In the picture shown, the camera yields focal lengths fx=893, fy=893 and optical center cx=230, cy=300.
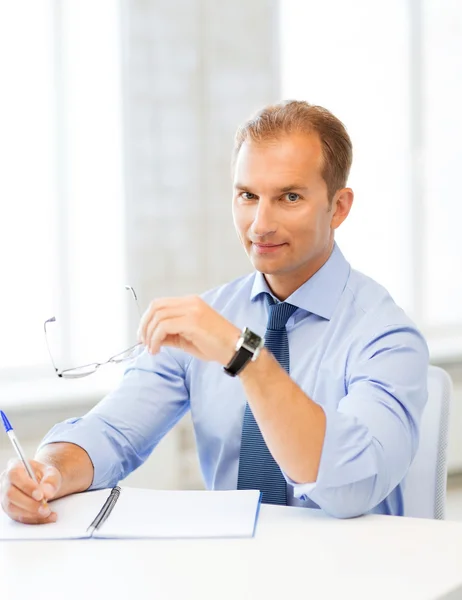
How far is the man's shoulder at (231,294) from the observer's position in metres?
1.98

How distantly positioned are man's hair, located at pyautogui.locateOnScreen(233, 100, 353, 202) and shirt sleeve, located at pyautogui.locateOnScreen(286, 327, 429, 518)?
370 millimetres

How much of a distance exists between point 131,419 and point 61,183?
146 centimetres

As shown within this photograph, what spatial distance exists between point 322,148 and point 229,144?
161 cm

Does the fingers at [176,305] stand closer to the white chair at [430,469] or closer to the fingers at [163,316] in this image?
the fingers at [163,316]

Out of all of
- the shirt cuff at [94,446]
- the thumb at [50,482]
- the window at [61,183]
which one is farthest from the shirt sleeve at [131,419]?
the window at [61,183]

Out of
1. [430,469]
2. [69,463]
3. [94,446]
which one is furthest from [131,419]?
[430,469]

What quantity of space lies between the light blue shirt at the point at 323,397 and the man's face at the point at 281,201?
88 mm

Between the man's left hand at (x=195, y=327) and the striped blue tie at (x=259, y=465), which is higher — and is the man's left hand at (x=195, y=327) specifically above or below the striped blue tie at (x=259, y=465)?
above

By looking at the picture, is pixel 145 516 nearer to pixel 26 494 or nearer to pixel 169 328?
pixel 26 494

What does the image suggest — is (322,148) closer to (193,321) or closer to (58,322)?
(193,321)

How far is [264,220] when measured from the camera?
1.76m

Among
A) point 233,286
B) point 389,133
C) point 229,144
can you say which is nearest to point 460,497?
point 389,133

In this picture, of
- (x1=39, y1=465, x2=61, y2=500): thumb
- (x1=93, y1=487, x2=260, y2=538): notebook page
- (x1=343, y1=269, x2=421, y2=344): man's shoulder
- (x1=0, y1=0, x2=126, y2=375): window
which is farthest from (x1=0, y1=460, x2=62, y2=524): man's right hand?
(x1=0, y1=0, x2=126, y2=375): window

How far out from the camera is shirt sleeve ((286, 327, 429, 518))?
146 centimetres
